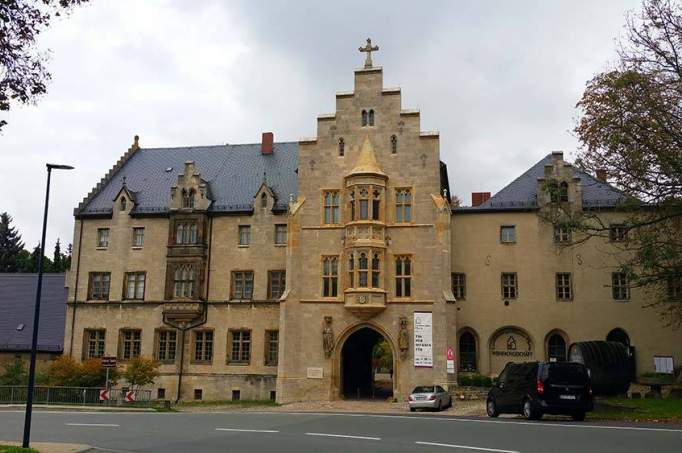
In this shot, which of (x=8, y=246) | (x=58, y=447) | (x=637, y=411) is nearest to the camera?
(x=58, y=447)

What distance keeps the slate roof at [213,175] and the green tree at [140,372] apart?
10775 mm

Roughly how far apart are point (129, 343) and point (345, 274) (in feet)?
52.3

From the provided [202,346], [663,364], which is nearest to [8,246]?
[202,346]

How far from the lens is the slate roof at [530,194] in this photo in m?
42.8

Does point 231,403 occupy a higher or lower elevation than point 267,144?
lower

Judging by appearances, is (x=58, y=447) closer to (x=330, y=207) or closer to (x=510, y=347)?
(x=330, y=207)

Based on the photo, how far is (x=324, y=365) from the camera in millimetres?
40094

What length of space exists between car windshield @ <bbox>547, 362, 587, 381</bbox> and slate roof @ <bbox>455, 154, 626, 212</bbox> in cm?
2098

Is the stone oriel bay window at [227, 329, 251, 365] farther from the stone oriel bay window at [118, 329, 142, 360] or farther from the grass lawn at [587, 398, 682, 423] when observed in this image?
the grass lawn at [587, 398, 682, 423]

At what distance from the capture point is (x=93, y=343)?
46.7m

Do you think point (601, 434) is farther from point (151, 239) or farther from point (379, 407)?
point (151, 239)

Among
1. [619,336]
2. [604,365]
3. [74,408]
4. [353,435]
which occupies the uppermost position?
[619,336]

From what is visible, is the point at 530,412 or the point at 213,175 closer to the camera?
the point at 530,412

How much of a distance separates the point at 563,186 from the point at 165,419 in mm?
27702
